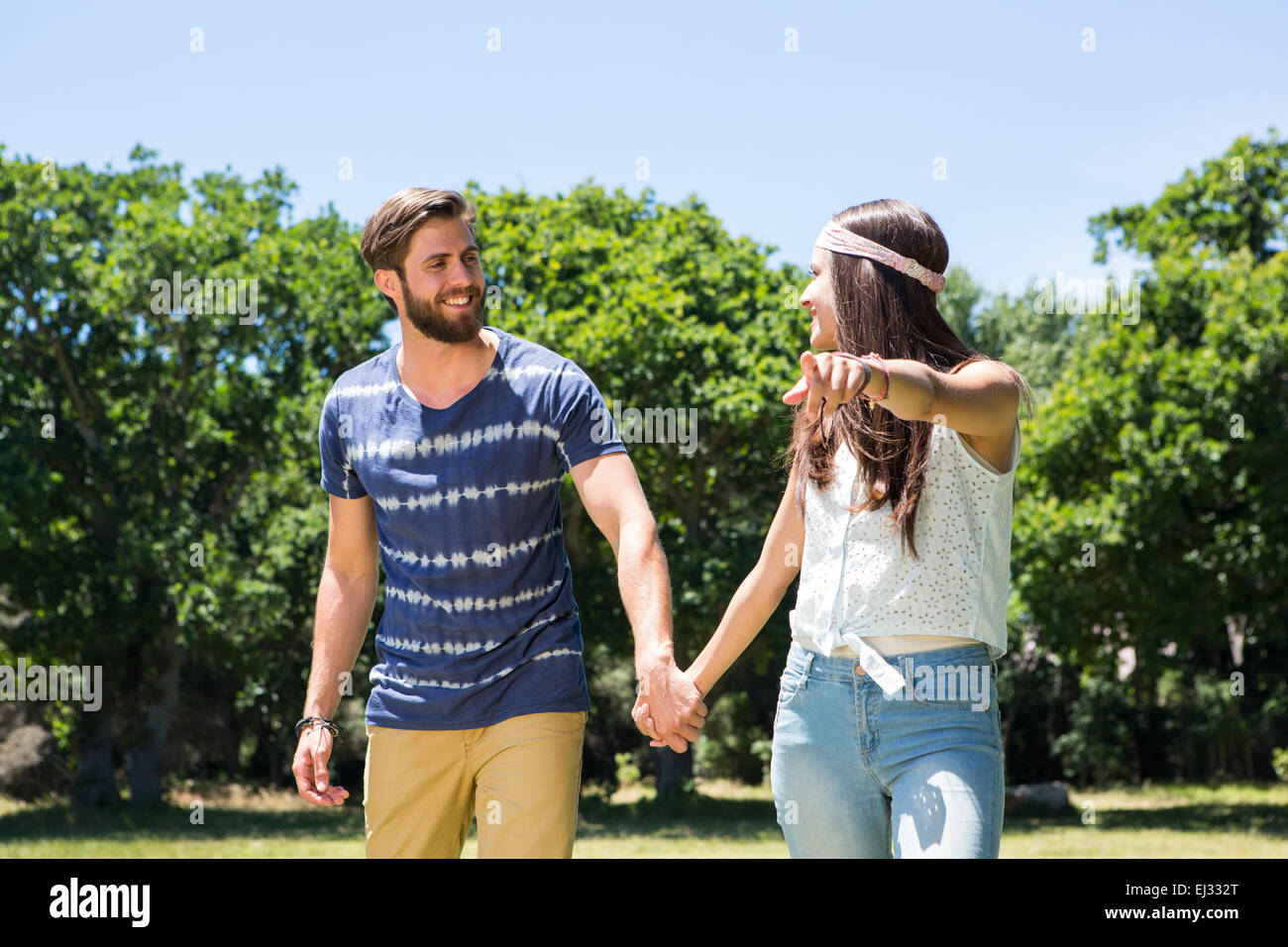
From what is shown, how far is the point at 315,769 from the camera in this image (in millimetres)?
3596

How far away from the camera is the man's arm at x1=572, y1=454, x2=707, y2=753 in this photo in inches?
121

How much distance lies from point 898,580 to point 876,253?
2.63ft

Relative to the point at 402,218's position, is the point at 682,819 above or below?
below

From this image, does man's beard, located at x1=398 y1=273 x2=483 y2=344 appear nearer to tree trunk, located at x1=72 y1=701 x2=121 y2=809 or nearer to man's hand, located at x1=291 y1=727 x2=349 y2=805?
man's hand, located at x1=291 y1=727 x2=349 y2=805

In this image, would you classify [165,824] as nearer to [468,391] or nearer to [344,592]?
[344,592]

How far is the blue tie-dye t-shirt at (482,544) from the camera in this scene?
3.45 m

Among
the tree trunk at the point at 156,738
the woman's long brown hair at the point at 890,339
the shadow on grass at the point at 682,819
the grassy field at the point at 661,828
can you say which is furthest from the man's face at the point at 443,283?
the tree trunk at the point at 156,738

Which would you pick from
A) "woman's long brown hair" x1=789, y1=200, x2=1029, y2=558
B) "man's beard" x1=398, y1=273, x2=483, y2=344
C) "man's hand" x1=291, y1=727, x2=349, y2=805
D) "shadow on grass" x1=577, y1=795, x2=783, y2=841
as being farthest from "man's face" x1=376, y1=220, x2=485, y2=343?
"shadow on grass" x1=577, y1=795, x2=783, y2=841

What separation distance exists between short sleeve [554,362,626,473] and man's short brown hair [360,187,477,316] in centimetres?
61

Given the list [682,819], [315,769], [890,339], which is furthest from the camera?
[682,819]

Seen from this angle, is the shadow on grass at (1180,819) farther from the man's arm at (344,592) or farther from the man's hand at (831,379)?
Answer: the man's hand at (831,379)

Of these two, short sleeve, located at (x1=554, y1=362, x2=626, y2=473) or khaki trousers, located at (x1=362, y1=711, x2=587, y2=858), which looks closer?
khaki trousers, located at (x1=362, y1=711, x2=587, y2=858)

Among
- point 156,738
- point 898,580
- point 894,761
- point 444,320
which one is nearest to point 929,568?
point 898,580

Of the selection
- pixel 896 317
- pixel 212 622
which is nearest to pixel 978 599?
pixel 896 317
